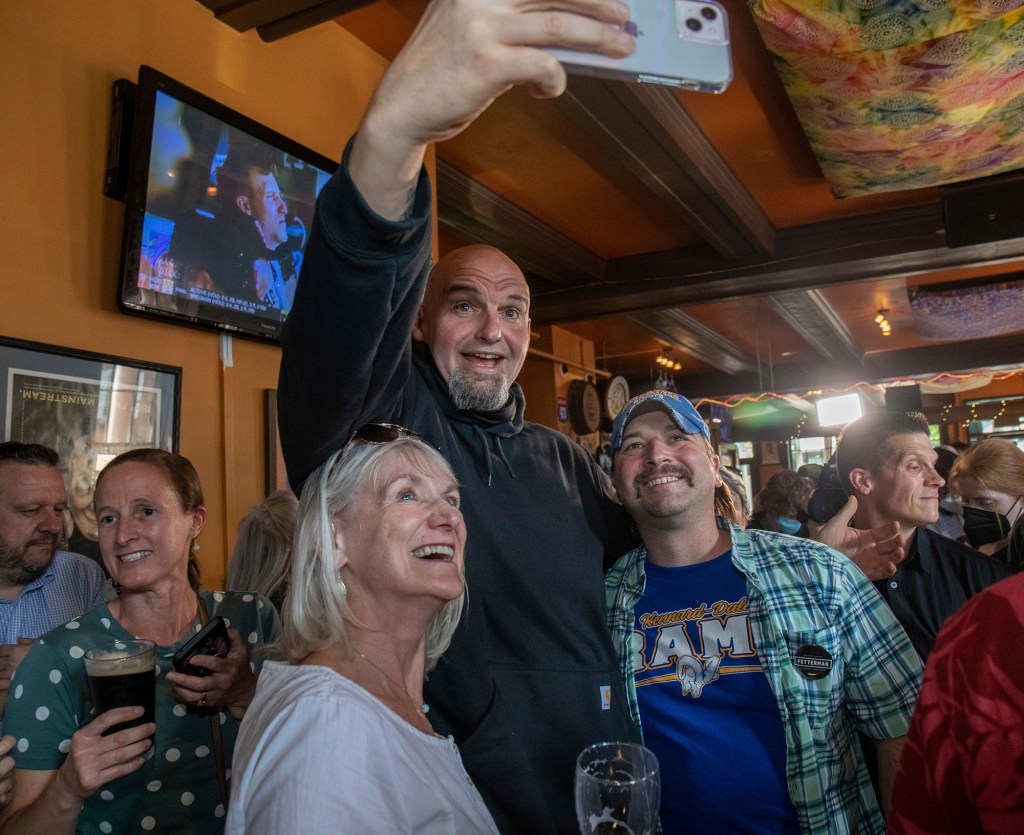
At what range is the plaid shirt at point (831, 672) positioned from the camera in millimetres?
1621

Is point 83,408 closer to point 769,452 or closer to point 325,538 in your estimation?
point 325,538

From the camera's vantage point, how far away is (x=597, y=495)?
1847 mm

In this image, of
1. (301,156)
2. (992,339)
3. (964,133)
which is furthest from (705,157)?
(992,339)

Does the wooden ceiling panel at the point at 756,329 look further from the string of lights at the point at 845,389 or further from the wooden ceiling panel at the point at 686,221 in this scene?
the string of lights at the point at 845,389

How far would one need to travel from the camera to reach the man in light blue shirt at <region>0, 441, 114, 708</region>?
209 cm

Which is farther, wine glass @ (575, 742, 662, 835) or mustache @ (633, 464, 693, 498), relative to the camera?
mustache @ (633, 464, 693, 498)

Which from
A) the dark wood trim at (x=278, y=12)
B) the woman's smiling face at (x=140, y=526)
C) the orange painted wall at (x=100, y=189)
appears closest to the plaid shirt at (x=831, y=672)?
the woman's smiling face at (x=140, y=526)

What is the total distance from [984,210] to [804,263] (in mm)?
1222

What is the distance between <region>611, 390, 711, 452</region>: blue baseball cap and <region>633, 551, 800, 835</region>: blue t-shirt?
1.17 ft

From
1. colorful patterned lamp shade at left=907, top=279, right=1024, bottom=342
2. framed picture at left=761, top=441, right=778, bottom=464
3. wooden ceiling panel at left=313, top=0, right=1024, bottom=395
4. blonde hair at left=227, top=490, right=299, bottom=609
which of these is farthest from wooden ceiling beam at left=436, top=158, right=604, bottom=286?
framed picture at left=761, top=441, right=778, bottom=464

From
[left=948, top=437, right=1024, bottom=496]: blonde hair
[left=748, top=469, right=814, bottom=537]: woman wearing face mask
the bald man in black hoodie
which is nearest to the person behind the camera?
the bald man in black hoodie

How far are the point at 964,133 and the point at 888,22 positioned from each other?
54.1 inches

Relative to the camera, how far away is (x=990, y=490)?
12.1 ft

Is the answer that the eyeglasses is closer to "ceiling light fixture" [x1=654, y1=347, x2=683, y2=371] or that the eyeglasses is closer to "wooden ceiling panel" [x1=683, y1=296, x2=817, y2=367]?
"wooden ceiling panel" [x1=683, y1=296, x2=817, y2=367]
